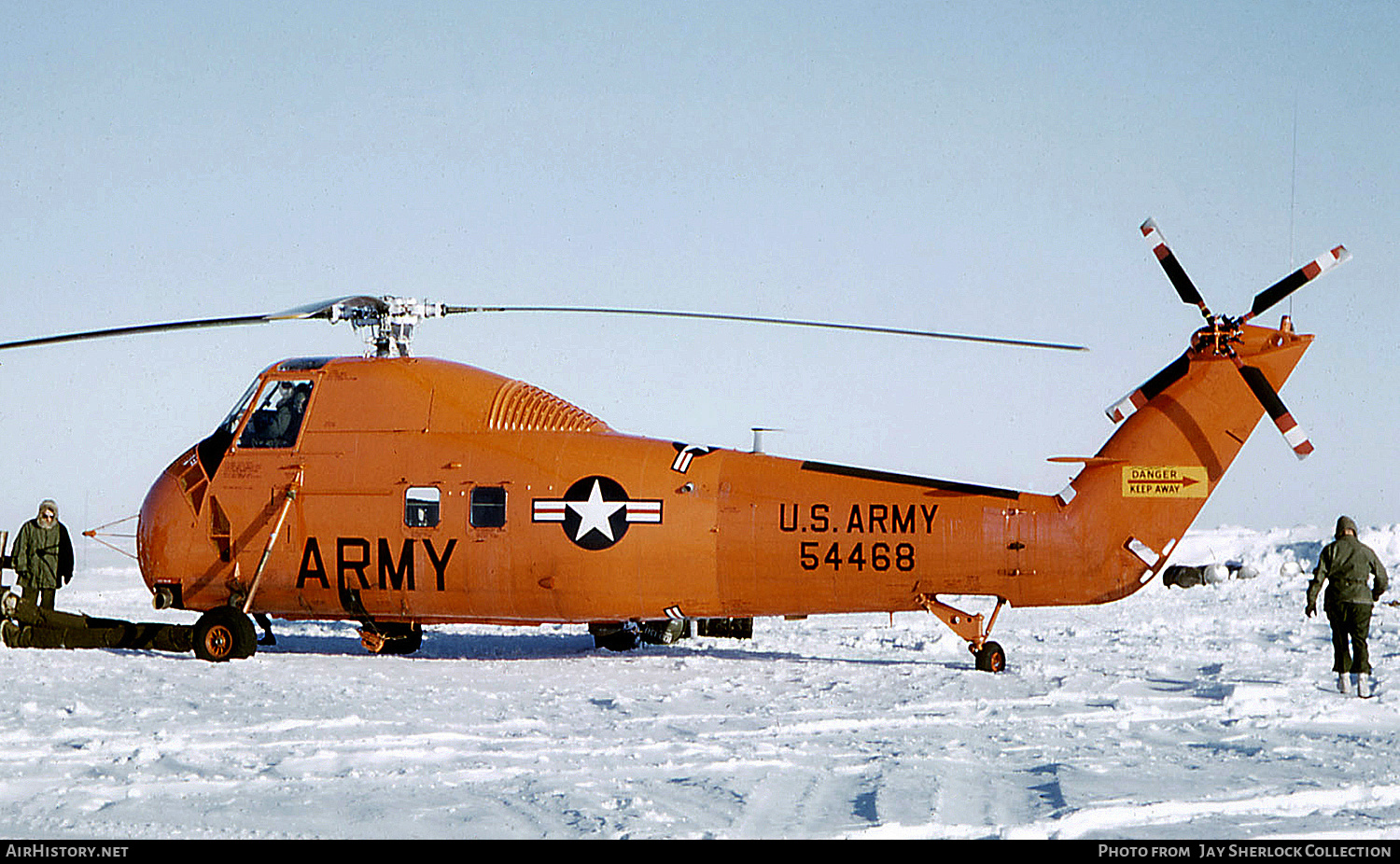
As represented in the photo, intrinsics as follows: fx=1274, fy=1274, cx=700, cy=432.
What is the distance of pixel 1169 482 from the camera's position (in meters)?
13.1

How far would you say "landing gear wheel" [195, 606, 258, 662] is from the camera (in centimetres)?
1420

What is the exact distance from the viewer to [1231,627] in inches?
762

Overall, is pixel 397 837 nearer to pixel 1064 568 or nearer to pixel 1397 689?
pixel 1064 568

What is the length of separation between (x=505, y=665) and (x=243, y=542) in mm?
3402

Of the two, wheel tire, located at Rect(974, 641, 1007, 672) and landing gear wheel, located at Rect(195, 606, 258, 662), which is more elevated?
landing gear wheel, located at Rect(195, 606, 258, 662)

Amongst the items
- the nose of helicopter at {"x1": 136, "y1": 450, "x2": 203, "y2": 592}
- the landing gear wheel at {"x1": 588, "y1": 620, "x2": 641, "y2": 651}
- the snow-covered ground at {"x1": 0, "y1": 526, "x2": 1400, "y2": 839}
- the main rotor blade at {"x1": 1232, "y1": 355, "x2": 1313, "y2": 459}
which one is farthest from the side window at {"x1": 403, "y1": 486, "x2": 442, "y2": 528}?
the main rotor blade at {"x1": 1232, "y1": 355, "x2": 1313, "y2": 459}

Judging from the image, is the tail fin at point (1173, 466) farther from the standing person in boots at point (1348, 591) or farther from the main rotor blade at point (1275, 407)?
the standing person in boots at point (1348, 591)

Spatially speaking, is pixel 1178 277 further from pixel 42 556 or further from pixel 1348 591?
pixel 42 556

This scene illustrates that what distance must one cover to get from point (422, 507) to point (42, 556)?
4.75 metres

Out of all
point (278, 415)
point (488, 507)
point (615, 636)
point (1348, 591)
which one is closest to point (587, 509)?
point (488, 507)

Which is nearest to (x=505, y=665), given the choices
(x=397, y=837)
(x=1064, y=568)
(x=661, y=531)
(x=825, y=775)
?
(x=661, y=531)

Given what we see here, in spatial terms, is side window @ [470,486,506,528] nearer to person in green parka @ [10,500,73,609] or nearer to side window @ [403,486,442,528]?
side window @ [403,486,442,528]

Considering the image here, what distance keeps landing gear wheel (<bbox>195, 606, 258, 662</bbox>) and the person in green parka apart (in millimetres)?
2047

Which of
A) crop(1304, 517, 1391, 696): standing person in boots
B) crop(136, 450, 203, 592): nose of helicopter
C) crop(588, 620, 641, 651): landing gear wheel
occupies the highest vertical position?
crop(136, 450, 203, 592): nose of helicopter
